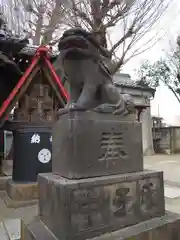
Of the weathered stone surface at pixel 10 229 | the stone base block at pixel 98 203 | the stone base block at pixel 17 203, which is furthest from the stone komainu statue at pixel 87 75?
the stone base block at pixel 17 203

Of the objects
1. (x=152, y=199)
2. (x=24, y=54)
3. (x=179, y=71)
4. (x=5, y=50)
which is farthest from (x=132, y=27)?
(x=179, y=71)

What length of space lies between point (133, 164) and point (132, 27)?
7.66 metres

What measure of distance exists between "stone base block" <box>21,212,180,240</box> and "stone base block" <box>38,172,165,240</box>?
0.18 feet

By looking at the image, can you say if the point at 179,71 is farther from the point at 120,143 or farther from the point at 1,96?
the point at 120,143

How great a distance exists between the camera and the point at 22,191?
207 inches

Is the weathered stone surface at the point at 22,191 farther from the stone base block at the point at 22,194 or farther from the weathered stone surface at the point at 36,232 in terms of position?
the weathered stone surface at the point at 36,232

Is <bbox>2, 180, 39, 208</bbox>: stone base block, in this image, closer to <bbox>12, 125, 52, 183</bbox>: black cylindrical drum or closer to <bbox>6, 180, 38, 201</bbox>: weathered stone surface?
<bbox>6, 180, 38, 201</bbox>: weathered stone surface

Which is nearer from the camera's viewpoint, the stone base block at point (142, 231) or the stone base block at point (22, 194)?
the stone base block at point (142, 231)

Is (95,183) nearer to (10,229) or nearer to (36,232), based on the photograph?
(36,232)

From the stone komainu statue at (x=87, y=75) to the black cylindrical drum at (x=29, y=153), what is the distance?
3032mm

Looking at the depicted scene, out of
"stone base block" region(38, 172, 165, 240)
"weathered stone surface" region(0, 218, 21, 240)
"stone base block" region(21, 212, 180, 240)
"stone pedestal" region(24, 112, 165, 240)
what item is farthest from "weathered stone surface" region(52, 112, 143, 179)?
"weathered stone surface" region(0, 218, 21, 240)

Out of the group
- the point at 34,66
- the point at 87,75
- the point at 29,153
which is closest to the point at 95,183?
the point at 87,75

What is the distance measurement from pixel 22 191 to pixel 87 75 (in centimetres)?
356

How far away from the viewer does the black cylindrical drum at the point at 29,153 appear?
555 cm
